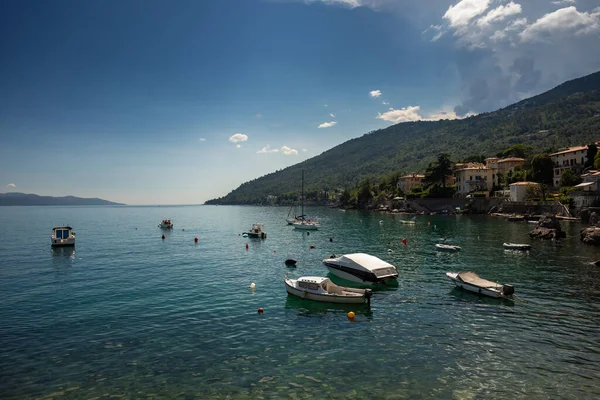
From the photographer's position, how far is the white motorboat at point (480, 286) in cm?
2875

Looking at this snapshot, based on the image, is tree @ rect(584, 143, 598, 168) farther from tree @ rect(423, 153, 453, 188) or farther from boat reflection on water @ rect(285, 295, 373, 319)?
boat reflection on water @ rect(285, 295, 373, 319)

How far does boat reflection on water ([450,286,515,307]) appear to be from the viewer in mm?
28055

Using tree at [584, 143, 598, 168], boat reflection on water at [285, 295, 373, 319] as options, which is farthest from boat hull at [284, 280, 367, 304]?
tree at [584, 143, 598, 168]

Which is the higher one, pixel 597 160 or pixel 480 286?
pixel 597 160

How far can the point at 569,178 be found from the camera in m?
112

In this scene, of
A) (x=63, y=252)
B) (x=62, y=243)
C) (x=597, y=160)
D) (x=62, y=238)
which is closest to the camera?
(x=63, y=252)

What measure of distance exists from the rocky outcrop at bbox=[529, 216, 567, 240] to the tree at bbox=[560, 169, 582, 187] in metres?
59.3

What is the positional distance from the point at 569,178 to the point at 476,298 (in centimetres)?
11094

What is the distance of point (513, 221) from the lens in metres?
99.9

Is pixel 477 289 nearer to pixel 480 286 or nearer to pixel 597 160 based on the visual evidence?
pixel 480 286

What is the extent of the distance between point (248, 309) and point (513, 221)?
98.3 meters

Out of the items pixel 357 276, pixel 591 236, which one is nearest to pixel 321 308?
pixel 357 276

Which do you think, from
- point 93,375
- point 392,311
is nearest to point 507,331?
point 392,311

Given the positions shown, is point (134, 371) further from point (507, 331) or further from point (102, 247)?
point (102, 247)
